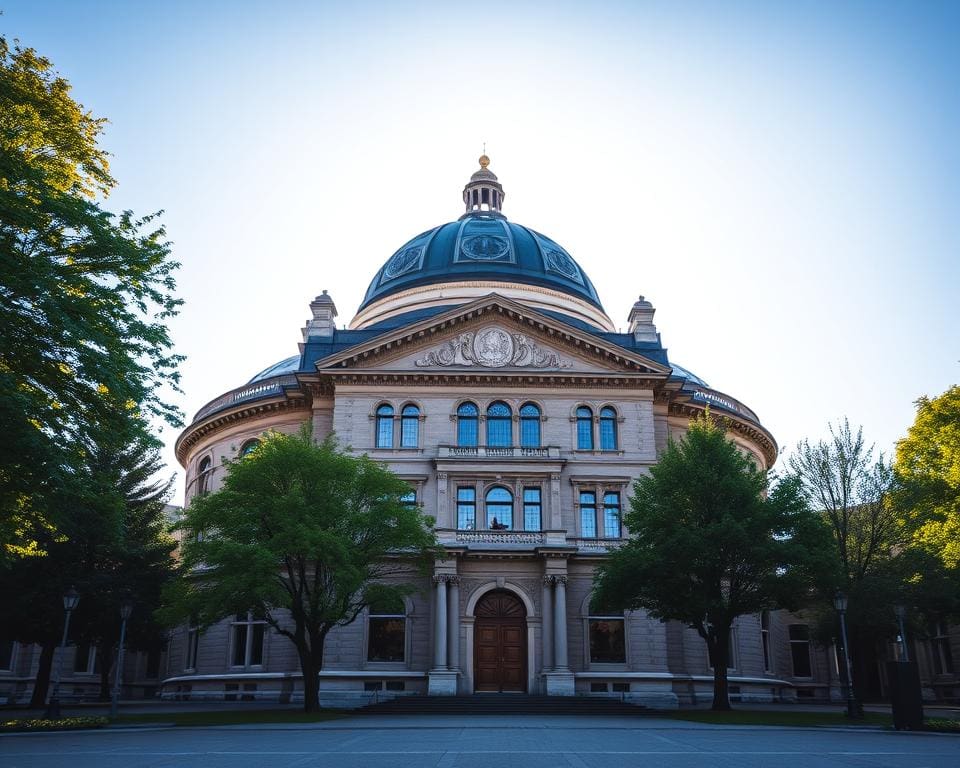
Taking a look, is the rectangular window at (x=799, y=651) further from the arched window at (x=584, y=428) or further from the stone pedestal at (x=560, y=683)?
the stone pedestal at (x=560, y=683)

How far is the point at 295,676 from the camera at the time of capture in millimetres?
42562

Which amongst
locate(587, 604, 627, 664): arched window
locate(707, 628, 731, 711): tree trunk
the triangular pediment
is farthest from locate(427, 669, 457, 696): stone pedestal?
the triangular pediment

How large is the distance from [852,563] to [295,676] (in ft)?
88.2

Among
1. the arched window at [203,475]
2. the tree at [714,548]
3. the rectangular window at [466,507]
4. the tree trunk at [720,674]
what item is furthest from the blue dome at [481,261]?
the tree trunk at [720,674]

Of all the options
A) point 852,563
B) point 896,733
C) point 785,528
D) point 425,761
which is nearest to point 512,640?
point 785,528

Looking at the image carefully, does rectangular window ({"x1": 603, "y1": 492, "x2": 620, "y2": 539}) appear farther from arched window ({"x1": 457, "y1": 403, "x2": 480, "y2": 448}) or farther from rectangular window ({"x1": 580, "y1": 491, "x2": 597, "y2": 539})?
arched window ({"x1": 457, "y1": 403, "x2": 480, "y2": 448})

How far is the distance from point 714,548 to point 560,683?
10.3 meters

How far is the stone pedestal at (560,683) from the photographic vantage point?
3903 cm

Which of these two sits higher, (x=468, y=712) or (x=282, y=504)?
(x=282, y=504)

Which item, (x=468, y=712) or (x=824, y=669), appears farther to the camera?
(x=824, y=669)

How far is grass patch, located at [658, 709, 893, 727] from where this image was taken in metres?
28.3

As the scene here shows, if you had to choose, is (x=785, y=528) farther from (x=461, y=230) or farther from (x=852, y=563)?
(x=461, y=230)

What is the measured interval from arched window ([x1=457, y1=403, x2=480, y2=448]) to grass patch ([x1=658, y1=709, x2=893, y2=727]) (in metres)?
15.8

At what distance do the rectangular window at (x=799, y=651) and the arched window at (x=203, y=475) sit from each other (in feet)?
115
